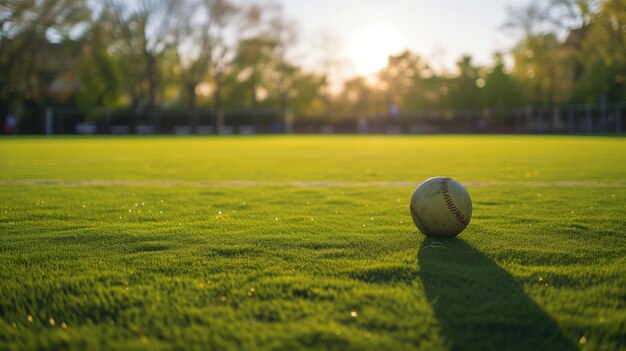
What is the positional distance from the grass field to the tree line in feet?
118

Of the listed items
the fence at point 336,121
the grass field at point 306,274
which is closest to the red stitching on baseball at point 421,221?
the grass field at point 306,274

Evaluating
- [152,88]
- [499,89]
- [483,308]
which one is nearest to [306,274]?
[483,308]

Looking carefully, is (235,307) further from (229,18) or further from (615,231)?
(229,18)

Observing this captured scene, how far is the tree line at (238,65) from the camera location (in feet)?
152

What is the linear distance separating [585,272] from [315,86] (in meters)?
65.0

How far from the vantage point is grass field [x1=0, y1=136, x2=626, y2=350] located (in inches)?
101

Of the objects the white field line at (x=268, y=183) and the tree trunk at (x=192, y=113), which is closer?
the white field line at (x=268, y=183)

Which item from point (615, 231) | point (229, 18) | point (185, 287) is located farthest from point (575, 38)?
point (185, 287)

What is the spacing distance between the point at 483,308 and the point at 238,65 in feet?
195

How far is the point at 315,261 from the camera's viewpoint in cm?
384

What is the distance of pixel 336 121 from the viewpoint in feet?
199

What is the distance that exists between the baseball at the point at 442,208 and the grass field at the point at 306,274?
14 centimetres

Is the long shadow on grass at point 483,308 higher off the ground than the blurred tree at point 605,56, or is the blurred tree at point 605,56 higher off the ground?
the blurred tree at point 605,56

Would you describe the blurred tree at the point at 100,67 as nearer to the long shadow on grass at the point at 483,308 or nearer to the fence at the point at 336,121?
the fence at the point at 336,121
